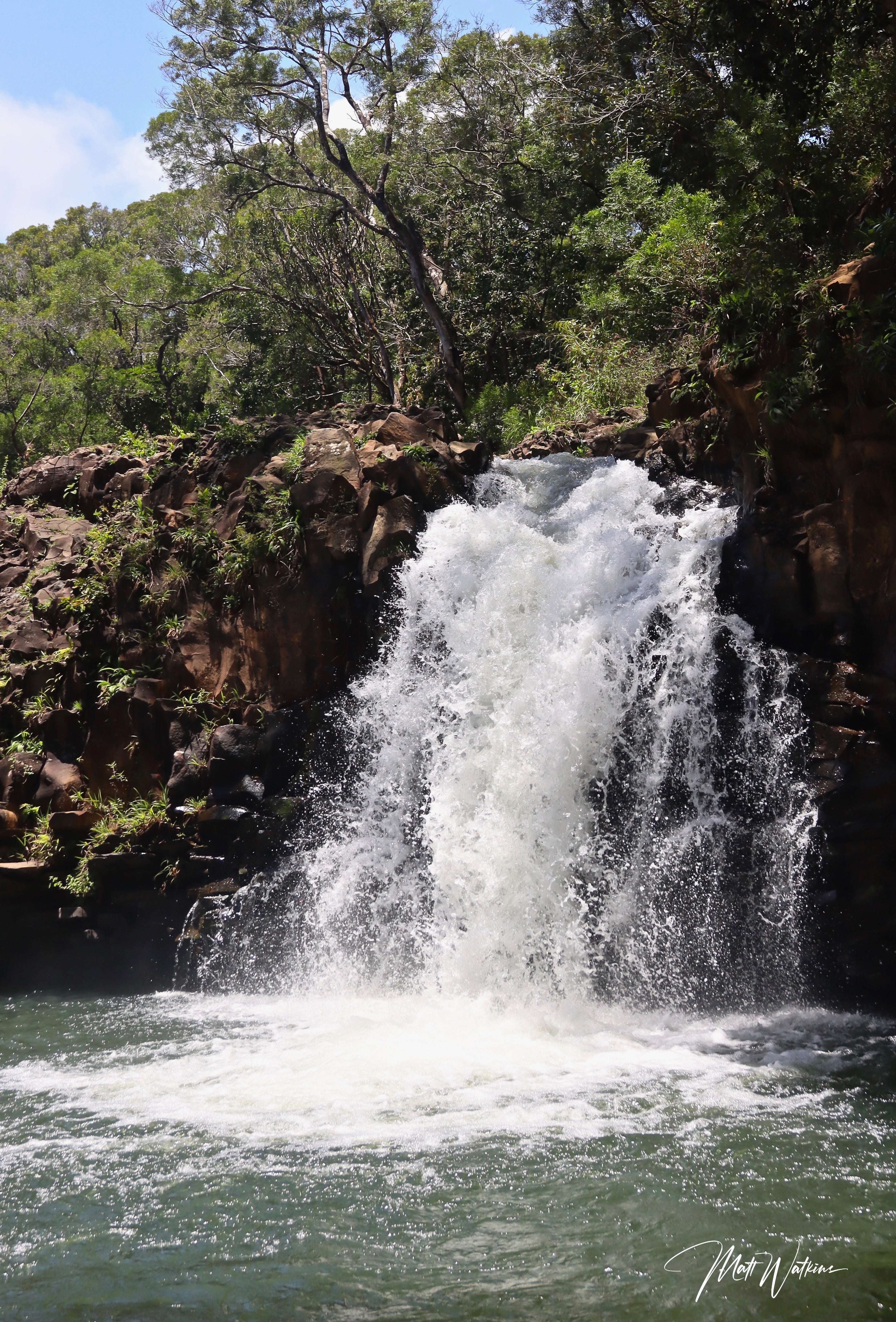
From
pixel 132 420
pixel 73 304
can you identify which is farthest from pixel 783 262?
pixel 73 304

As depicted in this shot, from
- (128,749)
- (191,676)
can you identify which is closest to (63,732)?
(128,749)

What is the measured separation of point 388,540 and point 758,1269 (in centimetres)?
910

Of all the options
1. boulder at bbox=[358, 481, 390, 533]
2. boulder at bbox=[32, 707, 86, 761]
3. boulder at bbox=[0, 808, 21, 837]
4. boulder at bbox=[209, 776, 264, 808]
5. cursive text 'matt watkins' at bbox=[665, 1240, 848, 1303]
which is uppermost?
boulder at bbox=[358, 481, 390, 533]

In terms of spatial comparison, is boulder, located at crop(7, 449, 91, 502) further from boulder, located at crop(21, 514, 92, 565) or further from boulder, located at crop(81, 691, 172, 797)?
boulder, located at crop(81, 691, 172, 797)

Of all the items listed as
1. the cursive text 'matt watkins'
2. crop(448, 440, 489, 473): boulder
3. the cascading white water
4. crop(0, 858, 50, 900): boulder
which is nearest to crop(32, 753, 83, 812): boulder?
crop(0, 858, 50, 900): boulder

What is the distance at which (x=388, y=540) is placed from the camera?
12273 mm

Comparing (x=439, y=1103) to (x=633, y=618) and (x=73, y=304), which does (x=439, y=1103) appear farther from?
(x=73, y=304)

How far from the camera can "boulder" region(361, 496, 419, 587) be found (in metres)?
12.2

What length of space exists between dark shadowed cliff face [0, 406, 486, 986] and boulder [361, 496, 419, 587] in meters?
0.02

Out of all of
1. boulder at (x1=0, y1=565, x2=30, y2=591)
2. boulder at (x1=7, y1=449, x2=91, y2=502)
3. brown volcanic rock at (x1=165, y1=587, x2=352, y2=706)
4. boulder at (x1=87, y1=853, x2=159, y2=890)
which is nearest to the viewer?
boulder at (x1=87, y1=853, x2=159, y2=890)

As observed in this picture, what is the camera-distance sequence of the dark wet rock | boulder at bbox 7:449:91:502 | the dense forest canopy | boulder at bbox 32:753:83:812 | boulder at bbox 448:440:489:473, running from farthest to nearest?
1. the dense forest canopy
2. boulder at bbox 7:449:91:502
3. boulder at bbox 448:440:489:473
4. the dark wet rock
5. boulder at bbox 32:753:83:812

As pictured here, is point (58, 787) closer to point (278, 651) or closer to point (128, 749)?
point (128, 749)

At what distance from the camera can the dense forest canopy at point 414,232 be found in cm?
1841

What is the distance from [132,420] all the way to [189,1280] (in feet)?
83.3
